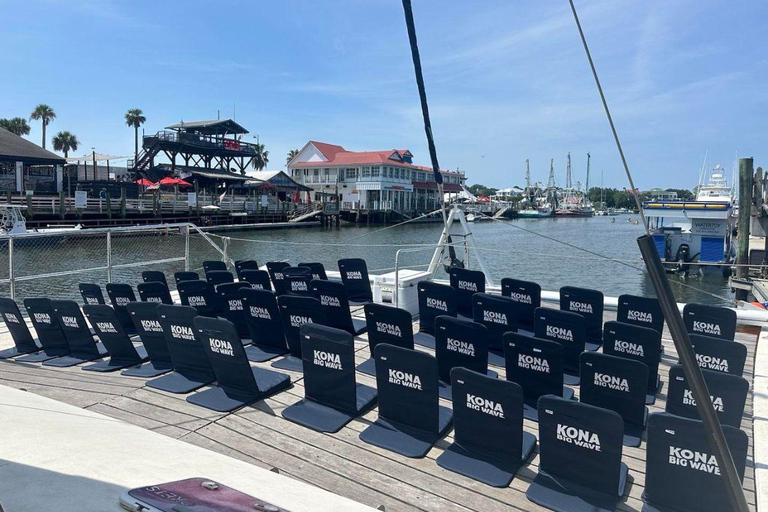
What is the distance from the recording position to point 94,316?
232 inches

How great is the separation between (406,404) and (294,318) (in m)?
2.21

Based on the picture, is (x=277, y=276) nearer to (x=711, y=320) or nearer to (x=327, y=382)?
(x=327, y=382)

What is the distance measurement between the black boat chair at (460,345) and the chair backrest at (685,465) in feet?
5.91

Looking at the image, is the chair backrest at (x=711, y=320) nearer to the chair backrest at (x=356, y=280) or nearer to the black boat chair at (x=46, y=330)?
the chair backrest at (x=356, y=280)

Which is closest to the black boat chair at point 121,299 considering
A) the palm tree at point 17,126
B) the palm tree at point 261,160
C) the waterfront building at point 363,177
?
the waterfront building at point 363,177

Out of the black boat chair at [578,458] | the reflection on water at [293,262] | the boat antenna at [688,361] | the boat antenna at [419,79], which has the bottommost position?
the reflection on water at [293,262]

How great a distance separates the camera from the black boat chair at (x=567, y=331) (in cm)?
538

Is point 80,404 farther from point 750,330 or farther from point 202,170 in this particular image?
point 202,170

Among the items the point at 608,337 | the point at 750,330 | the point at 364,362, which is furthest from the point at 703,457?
the point at 750,330

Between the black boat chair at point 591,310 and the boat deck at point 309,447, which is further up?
the black boat chair at point 591,310

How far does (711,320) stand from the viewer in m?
5.70

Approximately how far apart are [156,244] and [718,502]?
3414cm

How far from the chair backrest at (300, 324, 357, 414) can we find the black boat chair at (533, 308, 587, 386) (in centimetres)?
208

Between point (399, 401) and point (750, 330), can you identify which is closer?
point (399, 401)
